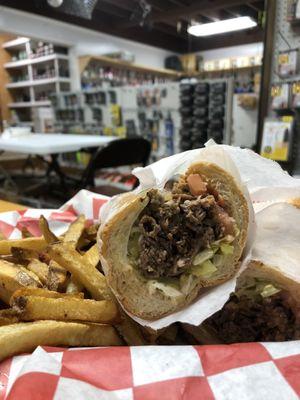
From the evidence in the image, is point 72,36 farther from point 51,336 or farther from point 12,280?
point 51,336

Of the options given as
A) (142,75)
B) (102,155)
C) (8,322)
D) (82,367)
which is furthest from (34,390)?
(142,75)

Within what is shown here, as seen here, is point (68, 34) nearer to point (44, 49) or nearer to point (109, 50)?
point (44, 49)

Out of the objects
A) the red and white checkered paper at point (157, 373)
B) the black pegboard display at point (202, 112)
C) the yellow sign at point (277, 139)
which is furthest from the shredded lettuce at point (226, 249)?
the black pegboard display at point (202, 112)

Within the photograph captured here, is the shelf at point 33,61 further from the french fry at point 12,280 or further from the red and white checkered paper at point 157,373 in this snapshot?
the red and white checkered paper at point 157,373

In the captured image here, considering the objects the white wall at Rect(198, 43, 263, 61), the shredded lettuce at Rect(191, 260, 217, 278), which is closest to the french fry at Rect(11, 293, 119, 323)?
the shredded lettuce at Rect(191, 260, 217, 278)

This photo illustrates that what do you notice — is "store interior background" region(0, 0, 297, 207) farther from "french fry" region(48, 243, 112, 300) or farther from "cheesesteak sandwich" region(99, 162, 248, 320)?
"french fry" region(48, 243, 112, 300)

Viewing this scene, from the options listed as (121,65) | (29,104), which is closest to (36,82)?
(29,104)
